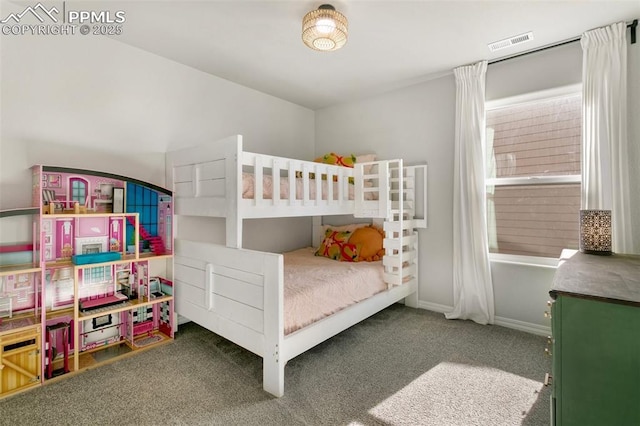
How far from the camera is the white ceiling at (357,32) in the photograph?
80.4 inches

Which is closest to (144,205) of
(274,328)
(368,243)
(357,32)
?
(274,328)

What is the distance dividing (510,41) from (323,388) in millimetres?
2940

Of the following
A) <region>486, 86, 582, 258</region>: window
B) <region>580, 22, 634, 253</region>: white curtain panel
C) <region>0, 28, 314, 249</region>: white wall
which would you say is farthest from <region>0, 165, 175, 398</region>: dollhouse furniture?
<region>580, 22, 634, 253</region>: white curtain panel

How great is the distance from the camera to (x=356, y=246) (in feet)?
10.6

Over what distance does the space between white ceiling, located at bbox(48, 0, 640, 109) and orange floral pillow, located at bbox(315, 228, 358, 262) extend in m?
1.69

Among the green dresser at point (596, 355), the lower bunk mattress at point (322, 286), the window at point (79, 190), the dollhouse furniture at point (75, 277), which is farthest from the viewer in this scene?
the window at point (79, 190)

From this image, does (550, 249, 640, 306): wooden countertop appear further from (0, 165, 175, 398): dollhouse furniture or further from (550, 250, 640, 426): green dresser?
(0, 165, 175, 398): dollhouse furniture

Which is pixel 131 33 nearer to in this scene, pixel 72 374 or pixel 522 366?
pixel 72 374

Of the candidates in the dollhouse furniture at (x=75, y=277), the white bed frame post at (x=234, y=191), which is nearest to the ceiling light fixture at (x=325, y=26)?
the white bed frame post at (x=234, y=191)

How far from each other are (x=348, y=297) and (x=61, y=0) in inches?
112

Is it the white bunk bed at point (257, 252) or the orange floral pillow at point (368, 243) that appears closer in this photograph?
the white bunk bed at point (257, 252)

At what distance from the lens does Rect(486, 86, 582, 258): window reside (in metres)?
2.57

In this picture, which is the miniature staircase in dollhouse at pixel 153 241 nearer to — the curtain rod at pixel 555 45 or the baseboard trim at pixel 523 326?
the baseboard trim at pixel 523 326

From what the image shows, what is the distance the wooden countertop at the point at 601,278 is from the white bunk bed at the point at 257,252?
1.30 metres
